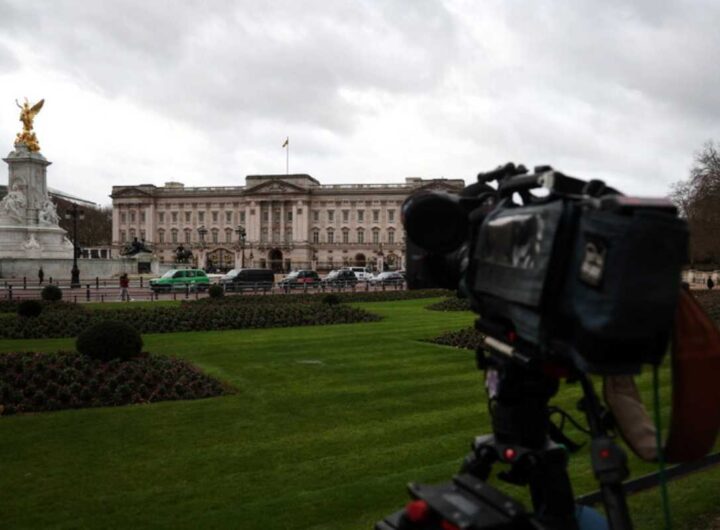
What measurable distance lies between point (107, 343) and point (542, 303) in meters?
10.5

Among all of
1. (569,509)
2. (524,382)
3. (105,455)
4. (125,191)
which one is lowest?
(105,455)

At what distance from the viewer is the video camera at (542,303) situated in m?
1.53

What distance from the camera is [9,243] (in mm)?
48656

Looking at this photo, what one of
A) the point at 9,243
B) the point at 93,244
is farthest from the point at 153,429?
the point at 93,244

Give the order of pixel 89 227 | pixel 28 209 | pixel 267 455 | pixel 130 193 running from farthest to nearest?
pixel 130 193
pixel 89 227
pixel 28 209
pixel 267 455

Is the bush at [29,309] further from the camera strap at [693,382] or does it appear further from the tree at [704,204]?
the tree at [704,204]

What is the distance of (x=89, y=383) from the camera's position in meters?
9.58

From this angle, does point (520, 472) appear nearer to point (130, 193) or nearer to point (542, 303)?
point (542, 303)

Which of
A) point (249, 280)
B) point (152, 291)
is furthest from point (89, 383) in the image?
point (249, 280)

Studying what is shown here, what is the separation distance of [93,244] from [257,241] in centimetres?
2616

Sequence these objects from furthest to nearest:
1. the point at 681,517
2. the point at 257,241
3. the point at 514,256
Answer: the point at 257,241 → the point at 681,517 → the point at 514,256

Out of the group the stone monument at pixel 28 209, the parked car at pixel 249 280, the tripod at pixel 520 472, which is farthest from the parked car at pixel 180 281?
the tripod at pixel 520 472

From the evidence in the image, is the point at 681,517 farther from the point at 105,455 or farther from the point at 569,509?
the point at 105,455

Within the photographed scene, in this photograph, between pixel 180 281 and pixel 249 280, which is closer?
pixel 180 281
